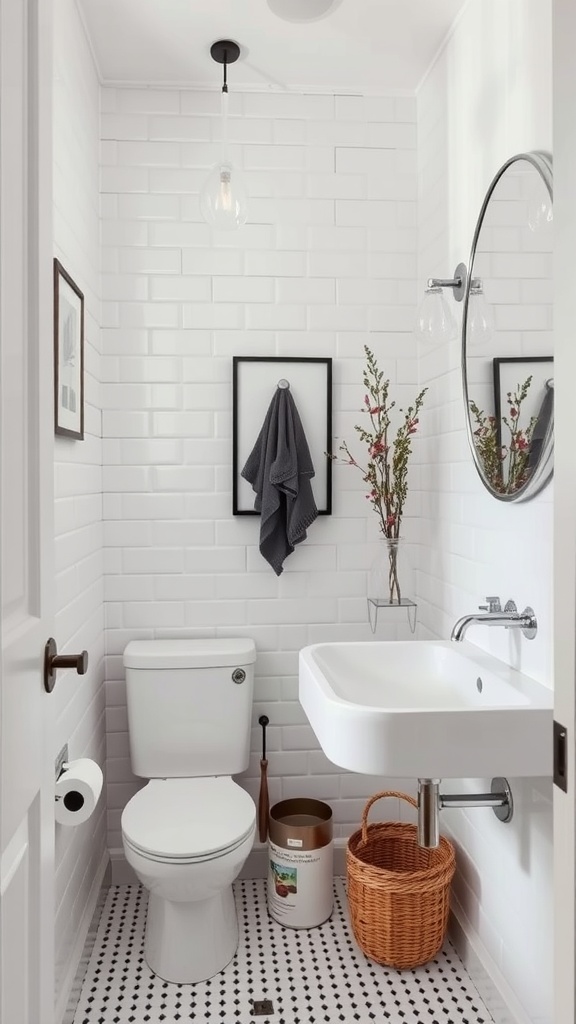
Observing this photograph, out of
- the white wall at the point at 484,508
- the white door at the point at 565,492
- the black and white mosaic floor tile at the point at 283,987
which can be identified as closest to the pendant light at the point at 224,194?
the white wall at the point at 484,508

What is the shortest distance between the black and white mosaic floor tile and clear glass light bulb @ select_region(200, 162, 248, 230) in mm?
2181

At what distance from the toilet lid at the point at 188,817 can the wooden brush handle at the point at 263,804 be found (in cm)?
22

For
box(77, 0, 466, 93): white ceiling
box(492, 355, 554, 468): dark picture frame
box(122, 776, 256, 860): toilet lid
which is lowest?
box(122, 776, 256, 860): toilet lid

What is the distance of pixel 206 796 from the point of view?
220 cm

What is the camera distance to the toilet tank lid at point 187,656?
239 cm

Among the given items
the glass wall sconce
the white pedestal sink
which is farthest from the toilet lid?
the glass wall sconce

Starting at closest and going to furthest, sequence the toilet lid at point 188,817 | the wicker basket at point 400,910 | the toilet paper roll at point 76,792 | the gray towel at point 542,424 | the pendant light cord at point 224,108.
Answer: the toilet paper roll at point 76,792 < the gray towel at point 542,424 < the toilet lid at point 188,817 < the wicker basket at point 400,910 < the pendant light cord at point 224,108

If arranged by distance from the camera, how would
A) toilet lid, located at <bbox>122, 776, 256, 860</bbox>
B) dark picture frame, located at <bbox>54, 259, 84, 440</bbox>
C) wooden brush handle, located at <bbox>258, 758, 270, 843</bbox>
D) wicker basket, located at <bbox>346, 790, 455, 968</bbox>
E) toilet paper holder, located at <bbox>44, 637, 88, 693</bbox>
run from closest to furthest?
1. toilet paper holder, located at <bbox>44, 637, 88, 693</bbox>
2. dark picture frame, located at <bbox>54, 259, 84, 440</bbox>
3. toilet lid, located at <bbox>122, 776, 256, 860</bbox>
4. wicker basket, located at <bbox>346, 790, 455, 968</bbox>
5. wooden brush handle, located at <bbox>258, 758, 270, 843</bbox>

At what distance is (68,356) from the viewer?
196 centimetres

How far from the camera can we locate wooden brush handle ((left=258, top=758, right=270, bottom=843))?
8.29ft

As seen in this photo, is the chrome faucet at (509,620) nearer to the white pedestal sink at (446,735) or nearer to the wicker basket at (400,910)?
the white pedestal sink at (446,735)

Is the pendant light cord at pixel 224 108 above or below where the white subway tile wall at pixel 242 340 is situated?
above

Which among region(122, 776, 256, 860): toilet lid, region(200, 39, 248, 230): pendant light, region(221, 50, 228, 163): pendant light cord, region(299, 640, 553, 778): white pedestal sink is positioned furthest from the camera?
region(221, 50, 228, 163): pendant light cord

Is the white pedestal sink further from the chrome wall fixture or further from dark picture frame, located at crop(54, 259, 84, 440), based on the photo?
the chrome wall fixture
